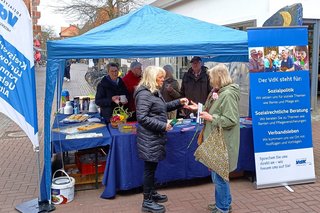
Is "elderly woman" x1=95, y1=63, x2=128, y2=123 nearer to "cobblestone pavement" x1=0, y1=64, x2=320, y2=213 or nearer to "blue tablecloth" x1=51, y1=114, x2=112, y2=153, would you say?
"blue tablecloth" x1=51, y1=114, x2=112, y2=153

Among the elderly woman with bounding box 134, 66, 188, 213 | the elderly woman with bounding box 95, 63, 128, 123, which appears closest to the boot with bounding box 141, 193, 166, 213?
the elderly woman with bounding box 134, 66, 188, 213

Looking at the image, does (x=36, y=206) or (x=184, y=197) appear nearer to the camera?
(x=36, y=206)

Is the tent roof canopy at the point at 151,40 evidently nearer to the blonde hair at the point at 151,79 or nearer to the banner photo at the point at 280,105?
the banner photo at the point at 280,105

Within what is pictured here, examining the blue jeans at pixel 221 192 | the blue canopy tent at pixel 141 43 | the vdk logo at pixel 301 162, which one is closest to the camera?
the blue jeans at pixel 221 192

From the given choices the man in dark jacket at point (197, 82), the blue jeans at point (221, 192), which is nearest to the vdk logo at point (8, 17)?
the blue jeans at point (221, 192)

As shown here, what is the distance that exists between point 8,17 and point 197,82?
10.1 feet

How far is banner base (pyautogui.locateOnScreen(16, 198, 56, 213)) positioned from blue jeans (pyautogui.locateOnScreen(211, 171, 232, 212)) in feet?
6.18

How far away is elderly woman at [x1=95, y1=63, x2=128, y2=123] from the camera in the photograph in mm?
5078

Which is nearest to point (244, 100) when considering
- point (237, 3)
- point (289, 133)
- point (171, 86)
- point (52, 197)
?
point (237, 3)

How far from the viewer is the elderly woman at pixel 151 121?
3.57 meters

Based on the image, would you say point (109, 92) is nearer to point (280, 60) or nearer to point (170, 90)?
point (170, 90)

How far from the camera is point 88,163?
182 inches

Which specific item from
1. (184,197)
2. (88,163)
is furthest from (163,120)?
(88,163)

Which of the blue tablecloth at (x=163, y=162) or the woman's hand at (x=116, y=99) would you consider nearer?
the blue tablecloth at (x=163, y=162)
